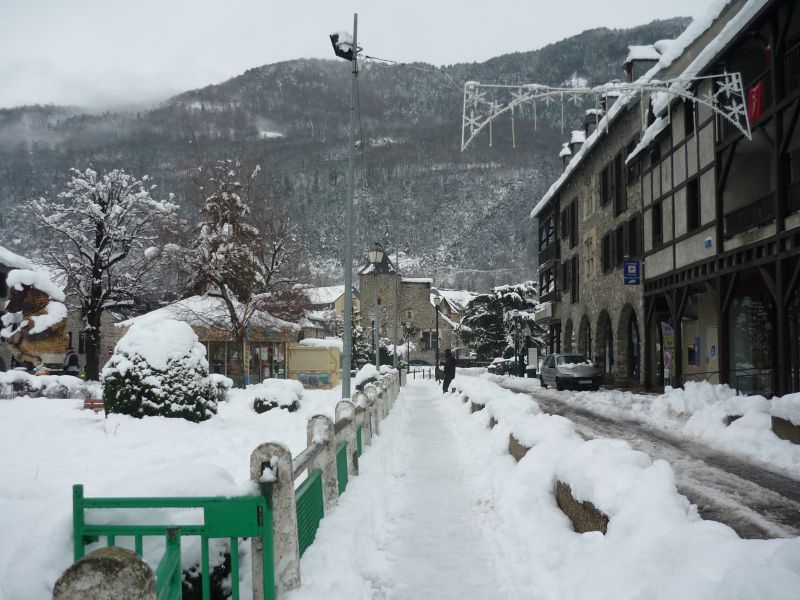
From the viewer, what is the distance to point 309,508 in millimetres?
5410

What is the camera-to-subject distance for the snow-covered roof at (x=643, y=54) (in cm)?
2802

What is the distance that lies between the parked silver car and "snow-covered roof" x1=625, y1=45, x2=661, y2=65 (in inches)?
511

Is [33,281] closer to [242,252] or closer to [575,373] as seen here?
[242,252]

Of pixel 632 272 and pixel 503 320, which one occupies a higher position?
pixel 632 272

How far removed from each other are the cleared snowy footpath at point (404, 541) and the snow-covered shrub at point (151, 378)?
4859 millimetres

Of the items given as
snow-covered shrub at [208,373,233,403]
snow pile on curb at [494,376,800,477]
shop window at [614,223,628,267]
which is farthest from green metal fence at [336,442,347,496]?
shop window at [614,223,628,267]

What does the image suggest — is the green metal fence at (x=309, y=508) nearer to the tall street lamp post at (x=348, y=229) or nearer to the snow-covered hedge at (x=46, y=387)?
the tall street lamp post at (x=348, y=229)

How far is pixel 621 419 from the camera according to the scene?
16.0 m

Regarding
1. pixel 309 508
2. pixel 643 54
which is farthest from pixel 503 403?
pixel 643 54

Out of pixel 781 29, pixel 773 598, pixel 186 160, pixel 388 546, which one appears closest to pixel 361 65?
pixel 781 29

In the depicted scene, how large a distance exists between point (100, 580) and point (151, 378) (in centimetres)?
1155

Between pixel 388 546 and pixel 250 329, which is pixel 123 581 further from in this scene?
pixel 250 329

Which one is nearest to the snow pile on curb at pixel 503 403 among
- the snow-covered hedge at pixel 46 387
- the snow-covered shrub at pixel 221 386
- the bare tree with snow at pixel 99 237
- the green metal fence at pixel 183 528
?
the green metal fence at pixel 183 528

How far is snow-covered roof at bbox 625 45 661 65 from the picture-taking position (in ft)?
91.9
